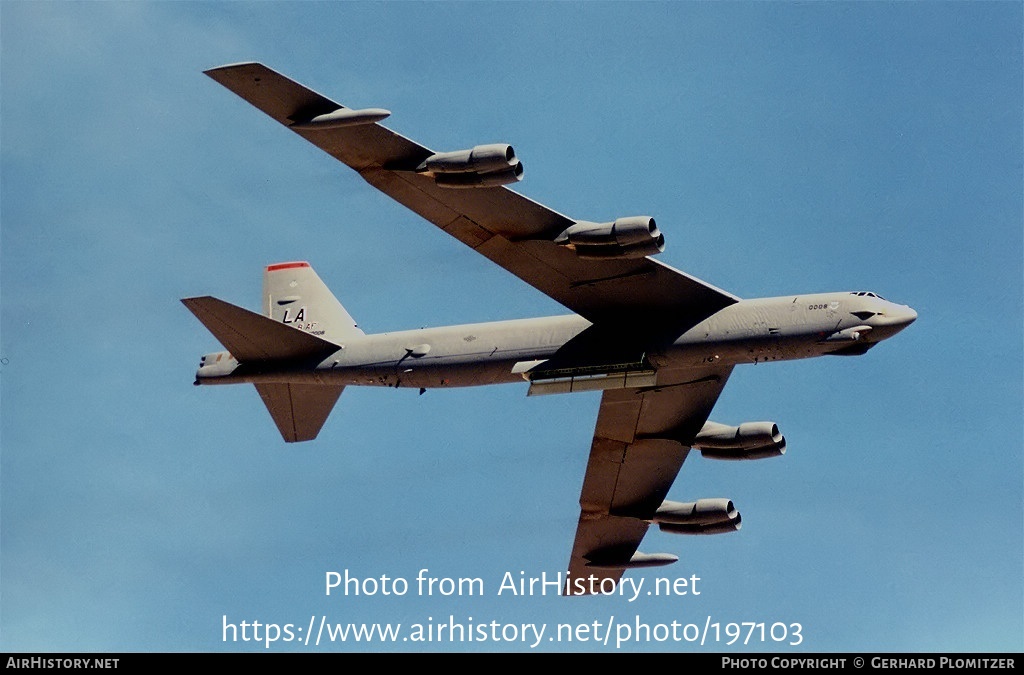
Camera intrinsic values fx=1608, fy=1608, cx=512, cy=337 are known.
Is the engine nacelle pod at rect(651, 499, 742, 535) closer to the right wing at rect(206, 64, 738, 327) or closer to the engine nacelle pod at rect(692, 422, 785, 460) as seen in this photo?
the engine nacelle pod at rect(692, 422, 785, 460)

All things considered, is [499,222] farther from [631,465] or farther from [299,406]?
[631,465]

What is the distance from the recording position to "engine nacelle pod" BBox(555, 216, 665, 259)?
127ft

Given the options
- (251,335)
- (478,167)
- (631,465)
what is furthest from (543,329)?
(251,335)

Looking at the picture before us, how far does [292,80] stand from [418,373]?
28.3 feet

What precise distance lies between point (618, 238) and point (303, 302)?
12.3 m

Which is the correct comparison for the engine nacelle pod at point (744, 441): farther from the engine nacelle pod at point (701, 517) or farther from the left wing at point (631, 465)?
the engine nacelle pod at point (701, 517)

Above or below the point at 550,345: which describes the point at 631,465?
below

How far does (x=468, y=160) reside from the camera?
126 feet

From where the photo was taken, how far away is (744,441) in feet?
147

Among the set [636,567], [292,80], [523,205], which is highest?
[292,80]

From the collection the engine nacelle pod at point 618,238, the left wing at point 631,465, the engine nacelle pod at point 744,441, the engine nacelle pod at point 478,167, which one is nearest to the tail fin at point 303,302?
A: the left wing at point 631,465

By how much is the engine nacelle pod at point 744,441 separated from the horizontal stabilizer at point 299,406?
10.6 m
